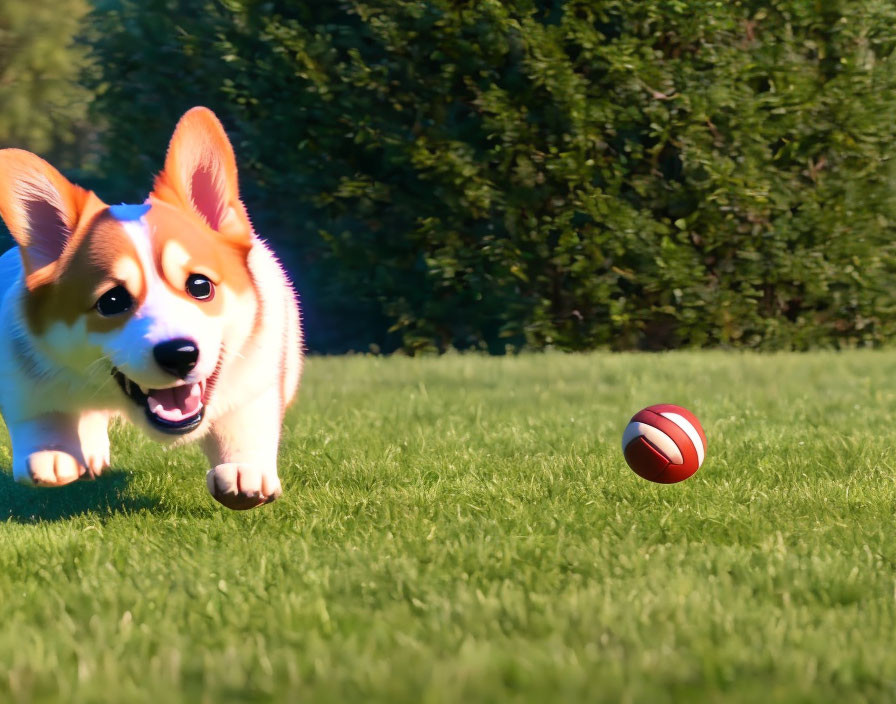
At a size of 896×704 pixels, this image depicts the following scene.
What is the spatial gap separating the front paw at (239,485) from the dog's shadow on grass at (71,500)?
2.22 ft

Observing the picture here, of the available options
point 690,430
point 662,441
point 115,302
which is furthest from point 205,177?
point 690,430

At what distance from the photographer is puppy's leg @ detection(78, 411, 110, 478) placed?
186 inches

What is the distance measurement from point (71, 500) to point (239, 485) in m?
1.24

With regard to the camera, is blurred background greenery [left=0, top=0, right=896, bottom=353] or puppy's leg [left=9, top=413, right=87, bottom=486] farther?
blurred background greenery [left=0, top=0, right=896, bottom=353]

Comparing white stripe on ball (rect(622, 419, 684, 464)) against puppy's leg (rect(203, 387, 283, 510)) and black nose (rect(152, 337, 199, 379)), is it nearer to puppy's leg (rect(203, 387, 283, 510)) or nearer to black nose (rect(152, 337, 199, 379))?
puppy's leg (rect(203, 387, 283, 510))

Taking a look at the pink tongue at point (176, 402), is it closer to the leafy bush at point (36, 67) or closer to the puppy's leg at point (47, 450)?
the puppy's leg at point (47, 450)

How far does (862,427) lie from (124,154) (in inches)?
411

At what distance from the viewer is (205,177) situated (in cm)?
441

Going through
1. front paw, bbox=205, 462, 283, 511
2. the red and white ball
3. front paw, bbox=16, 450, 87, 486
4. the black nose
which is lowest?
the red and white ball

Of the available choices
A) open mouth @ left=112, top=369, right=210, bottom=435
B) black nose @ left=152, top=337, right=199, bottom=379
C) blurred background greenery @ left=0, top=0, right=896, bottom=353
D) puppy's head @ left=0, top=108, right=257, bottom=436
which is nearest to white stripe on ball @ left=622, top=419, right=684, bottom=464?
puppy's head @ left=0, top=108, right=257, bottom=436

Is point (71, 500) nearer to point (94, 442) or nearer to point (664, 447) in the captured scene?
point (94, 442)

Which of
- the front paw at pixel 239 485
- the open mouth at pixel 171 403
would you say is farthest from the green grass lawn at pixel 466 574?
the open mouth at pixel 171 403

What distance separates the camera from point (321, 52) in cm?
1210

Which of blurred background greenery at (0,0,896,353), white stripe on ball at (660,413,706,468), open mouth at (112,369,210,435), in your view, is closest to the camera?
open mouth at (112,369,210,435)
